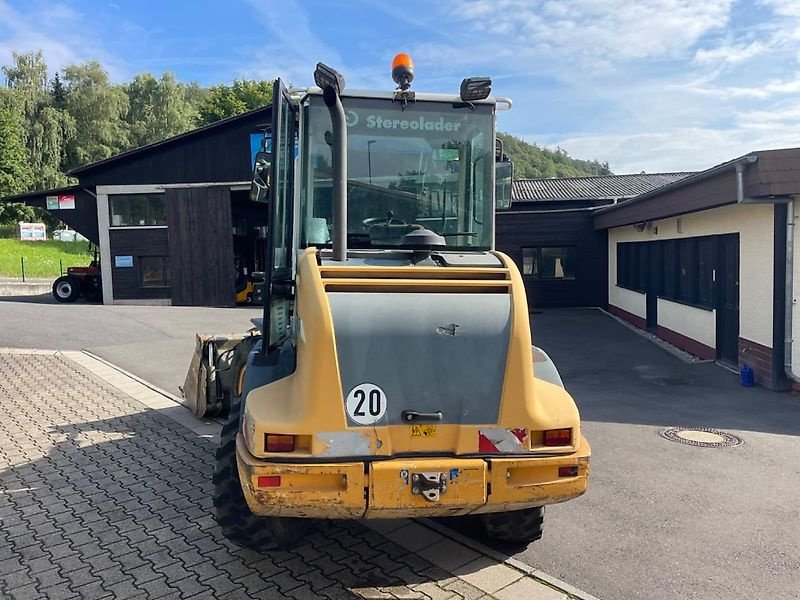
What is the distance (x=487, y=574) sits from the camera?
389cm

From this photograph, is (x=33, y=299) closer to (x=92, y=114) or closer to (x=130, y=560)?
(x=130, y=560)

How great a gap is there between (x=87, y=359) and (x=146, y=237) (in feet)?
44.7

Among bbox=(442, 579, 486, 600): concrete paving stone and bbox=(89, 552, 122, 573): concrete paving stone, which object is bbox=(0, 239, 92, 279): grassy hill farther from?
bbox=(442, 579, 486, 600): concrete paving stone

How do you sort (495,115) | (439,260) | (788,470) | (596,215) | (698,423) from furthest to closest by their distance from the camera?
(596,215), (698,423), (788,470), (495,115), (439,260)

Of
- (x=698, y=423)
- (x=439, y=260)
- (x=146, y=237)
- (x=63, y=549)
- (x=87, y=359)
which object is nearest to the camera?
(x=439, y=260)

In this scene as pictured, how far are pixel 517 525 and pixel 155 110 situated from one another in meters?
62.2

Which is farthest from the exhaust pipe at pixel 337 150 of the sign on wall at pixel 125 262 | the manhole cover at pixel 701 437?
the sign on wall at pixel 125 262

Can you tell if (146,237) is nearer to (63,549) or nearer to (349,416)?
(63,549)

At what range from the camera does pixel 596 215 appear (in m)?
20.7

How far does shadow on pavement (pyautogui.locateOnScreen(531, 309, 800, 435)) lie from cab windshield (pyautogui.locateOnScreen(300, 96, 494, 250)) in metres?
4.30

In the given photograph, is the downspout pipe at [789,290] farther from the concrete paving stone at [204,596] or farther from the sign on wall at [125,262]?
the sign on wall at [125,262]

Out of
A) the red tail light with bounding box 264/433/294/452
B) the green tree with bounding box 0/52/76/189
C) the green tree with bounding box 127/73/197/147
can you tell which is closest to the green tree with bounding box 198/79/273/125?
the green tree with bounding box 127/73/197/147

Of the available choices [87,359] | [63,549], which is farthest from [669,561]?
[87,359]

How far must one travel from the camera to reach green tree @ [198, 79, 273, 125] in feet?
167
